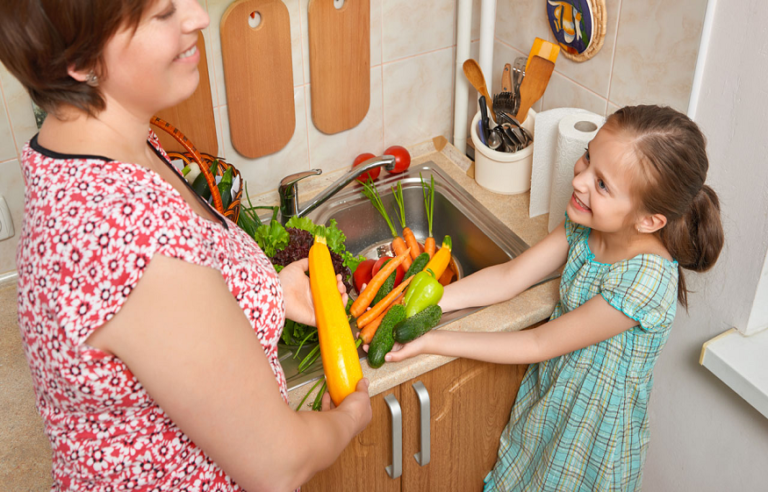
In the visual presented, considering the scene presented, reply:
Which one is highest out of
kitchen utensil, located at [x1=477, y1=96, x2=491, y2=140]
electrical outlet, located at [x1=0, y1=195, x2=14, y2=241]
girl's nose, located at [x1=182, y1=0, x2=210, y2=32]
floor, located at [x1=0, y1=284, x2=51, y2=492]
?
girl's nose, located at [x1=182, y1=0, x2=210, y2=32]

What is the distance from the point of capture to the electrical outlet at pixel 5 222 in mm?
1367

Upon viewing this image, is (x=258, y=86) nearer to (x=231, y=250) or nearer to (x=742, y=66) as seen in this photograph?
(x=231, y=250)

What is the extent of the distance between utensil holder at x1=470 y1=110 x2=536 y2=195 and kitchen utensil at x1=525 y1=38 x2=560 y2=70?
0.13 meters

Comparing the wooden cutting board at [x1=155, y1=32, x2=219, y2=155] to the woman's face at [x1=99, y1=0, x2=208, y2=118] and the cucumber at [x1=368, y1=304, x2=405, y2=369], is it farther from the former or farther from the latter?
the woman's face at [x1=99, y1=0, x2=208, y2=118]

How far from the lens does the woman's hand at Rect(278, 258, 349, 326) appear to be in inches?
42.5

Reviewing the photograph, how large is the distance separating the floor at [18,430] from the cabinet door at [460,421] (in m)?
0.63

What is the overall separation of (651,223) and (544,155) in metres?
0.44

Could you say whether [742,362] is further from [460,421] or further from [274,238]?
[274,238]

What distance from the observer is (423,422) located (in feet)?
4.09

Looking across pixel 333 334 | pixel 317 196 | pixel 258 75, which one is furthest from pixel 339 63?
pixel 333 334

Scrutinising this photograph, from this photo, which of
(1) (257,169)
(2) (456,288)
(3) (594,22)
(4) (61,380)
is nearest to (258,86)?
(1) (257,169)

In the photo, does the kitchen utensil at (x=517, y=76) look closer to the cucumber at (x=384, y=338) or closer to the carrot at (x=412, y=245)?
the carrot at (x=412, y=245)

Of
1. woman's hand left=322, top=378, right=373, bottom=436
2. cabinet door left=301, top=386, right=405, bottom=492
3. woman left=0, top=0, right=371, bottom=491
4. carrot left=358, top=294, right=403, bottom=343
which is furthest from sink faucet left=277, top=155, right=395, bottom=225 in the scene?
woman left=0, top=0, right=371, bottom=491

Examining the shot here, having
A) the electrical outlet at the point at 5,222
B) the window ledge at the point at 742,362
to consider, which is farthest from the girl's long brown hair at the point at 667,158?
the electrical outlet at the point at 5,222
